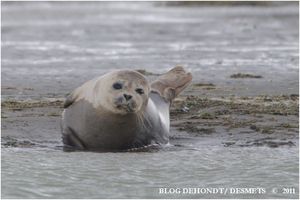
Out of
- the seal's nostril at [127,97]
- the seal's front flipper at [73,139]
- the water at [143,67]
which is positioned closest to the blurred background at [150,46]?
the water at [143,67]

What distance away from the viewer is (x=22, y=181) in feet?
26.6

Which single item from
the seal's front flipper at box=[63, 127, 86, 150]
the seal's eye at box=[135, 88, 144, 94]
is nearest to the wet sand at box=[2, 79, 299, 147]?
the seal's front flipper at box=[63, 127, 86, 150]

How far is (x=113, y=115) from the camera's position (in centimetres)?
905

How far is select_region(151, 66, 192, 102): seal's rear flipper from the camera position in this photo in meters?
10.8

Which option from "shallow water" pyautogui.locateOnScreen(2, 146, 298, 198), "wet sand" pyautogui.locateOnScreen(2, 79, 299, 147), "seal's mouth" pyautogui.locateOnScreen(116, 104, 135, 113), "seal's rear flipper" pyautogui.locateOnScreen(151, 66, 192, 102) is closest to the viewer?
"shallow water" pyautogui.locateOnScreen(2, 146, 298, 198)

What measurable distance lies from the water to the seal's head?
485 millimetres

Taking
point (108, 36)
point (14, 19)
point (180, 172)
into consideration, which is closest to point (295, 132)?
point (180, 172)

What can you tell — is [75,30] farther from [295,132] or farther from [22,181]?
[22,181]

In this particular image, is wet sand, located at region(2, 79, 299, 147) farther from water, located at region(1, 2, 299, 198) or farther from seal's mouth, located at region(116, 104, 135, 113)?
seal's mouth, located at region(116, 104, 135, 113)

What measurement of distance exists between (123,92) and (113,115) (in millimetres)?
241

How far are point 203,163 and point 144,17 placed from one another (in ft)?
74.2

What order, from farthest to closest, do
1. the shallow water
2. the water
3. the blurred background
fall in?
1. the blurred background
2. the water
3. the shallow water

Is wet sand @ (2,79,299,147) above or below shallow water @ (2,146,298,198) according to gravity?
above

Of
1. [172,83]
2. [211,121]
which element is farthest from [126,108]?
[211,121]
